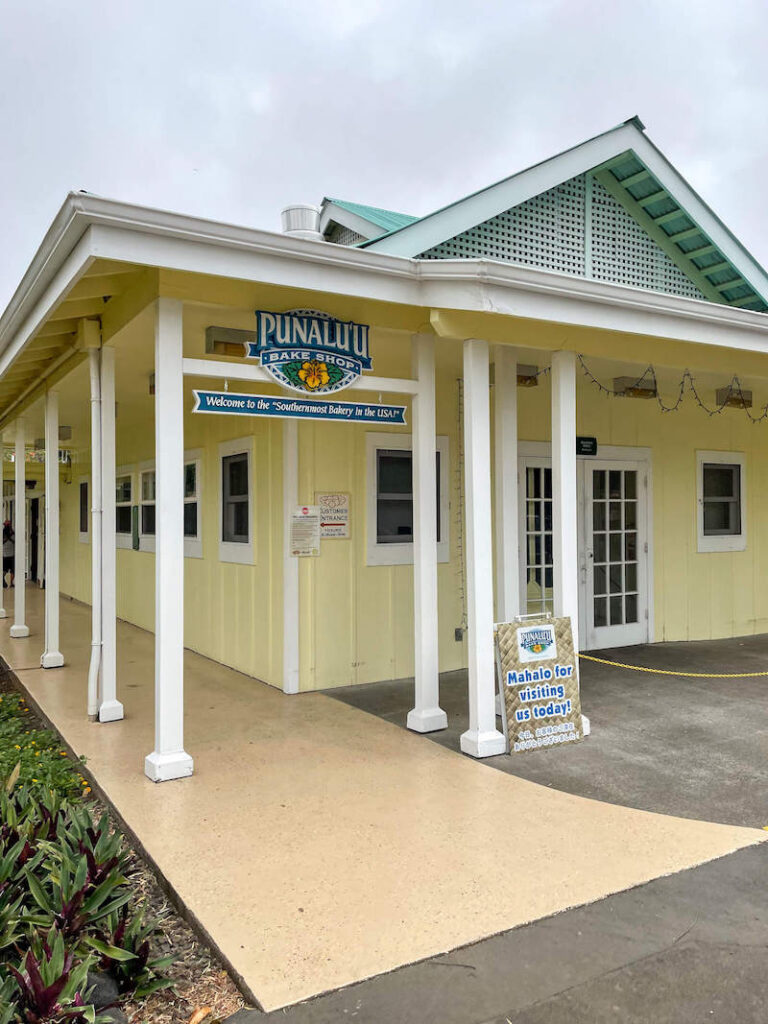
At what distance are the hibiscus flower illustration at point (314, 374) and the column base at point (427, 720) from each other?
2237 millimetres

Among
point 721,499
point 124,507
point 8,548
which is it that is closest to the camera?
point 721,499

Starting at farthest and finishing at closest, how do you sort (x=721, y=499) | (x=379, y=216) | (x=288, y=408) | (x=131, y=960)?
(x=721, y=499) < (x=379, y=216) < (x=288, y=408) < (x=131, y=960)

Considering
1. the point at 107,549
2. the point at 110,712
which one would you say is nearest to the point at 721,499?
the point at 107,549

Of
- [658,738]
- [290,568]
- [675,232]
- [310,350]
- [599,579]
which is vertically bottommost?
[658,738]

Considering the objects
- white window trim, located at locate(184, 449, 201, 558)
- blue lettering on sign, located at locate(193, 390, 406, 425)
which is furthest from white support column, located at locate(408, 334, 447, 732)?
white window trim, located at locate(184, 449, 201, 558)

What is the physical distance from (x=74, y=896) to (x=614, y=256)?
21.2 feet

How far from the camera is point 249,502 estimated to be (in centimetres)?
683

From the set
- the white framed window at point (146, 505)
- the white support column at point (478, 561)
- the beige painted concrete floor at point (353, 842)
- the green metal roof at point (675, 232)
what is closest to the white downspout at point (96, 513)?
the beige painted concrete floor at point (353, 842)

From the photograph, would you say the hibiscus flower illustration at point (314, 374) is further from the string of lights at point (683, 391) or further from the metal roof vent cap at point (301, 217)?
the string of lights at point (683, 391)

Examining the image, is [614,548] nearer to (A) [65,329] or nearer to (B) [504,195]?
(B) [504,195]

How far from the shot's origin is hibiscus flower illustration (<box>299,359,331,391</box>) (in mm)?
4488

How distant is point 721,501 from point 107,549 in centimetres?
676

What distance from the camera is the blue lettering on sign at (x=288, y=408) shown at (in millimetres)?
4211

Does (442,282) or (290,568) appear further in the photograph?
(290,568)
